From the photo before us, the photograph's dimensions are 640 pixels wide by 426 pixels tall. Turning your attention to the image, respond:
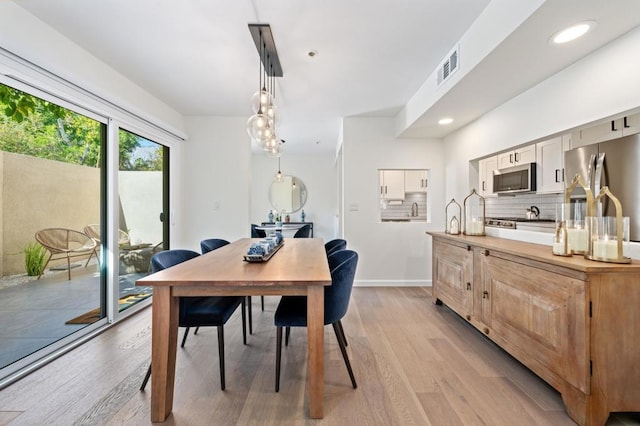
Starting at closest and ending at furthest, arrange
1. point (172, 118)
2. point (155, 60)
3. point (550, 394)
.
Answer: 1. point (550, 394)
2. point (155, 60)
3. point (172, 118)

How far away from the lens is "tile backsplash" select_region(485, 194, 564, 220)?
367 cm

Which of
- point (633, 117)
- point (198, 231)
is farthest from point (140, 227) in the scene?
point (633, 117)

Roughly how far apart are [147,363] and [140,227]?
1.84 meters

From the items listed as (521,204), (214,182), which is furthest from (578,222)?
(214,182)

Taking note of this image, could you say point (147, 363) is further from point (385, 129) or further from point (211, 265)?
point (385, 129)

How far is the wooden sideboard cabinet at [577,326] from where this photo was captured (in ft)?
4.52

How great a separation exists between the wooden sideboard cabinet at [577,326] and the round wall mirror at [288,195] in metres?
5.34

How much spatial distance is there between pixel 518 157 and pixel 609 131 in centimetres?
215

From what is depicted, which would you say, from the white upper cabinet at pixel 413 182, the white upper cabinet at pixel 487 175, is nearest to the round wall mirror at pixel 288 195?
the white upper cabinet at pixel 413 182

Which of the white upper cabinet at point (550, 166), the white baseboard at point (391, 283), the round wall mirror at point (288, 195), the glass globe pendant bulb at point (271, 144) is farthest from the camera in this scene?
the round wall mirror at point (288, 195)

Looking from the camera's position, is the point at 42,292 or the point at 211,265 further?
the point at 42,292

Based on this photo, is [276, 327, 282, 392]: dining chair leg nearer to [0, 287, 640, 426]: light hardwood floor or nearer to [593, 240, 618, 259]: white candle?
[0, 287, 640, 426]: light hardwood floor

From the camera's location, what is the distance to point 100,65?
Result: 100 inches

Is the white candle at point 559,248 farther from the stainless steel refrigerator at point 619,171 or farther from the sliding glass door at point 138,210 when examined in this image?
the sliding glass door at point 138,210
